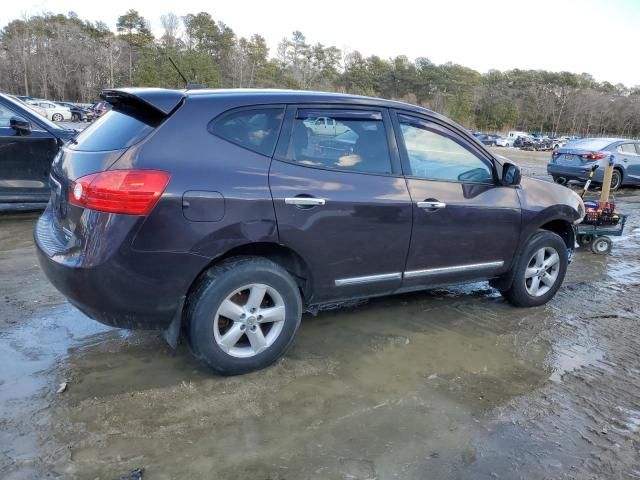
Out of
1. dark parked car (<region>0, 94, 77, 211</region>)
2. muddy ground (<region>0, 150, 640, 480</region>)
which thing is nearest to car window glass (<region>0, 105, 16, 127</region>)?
dark parked car (<region>0, 94, 77, 211</region>)

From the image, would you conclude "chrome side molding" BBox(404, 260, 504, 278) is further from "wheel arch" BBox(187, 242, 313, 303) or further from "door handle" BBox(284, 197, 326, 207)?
"door handle" BBox(284, 197, 326, 207)

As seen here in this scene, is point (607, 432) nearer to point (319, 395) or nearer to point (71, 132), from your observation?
point (319, 395)

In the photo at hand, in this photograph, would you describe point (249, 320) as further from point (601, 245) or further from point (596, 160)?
point (596, 160)

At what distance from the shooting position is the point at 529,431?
277 centimetres

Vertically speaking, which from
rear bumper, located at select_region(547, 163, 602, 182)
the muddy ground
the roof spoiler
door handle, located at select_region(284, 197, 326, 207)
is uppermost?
the roof spoiler

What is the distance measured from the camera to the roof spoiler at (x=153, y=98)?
288cm

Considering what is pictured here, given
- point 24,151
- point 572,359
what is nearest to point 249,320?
point 572,359

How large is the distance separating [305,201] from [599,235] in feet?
17.3

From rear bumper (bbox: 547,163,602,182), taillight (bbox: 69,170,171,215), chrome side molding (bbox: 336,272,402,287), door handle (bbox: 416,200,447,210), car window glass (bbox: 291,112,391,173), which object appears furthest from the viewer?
rear bumper (bbox: 547,163,602,182)

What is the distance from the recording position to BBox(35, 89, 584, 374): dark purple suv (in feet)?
8.89

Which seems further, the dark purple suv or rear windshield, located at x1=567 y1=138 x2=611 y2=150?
rear windshield, located at x1=567 y1=138 x2=611 y2=150

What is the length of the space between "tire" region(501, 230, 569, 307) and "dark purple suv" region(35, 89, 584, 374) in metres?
0.57

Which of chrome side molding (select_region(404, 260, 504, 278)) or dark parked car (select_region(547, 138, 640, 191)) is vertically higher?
dark parked car (select_region(547, 138, 640, 191))

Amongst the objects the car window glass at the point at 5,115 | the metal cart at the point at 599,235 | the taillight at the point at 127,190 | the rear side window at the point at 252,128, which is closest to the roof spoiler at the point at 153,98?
the rear side window at the point at 252,128
